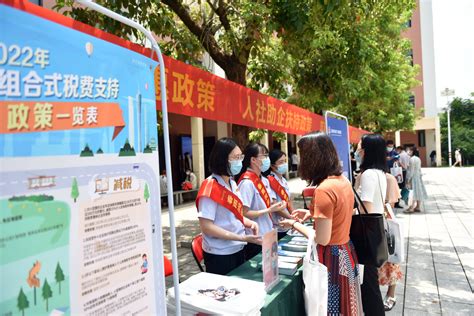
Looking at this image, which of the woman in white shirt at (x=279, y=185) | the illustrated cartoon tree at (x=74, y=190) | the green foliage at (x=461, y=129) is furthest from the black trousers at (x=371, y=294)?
the green foliage at (x=461, y=129)

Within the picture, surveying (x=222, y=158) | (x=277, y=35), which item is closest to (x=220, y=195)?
(x=222, y=158)

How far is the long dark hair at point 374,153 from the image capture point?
3049mm

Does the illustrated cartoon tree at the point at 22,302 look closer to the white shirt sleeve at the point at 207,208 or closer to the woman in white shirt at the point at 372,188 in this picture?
the white shirt sleeve at the point at 207,208

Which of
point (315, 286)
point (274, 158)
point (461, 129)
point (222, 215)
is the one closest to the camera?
point (315, 286)

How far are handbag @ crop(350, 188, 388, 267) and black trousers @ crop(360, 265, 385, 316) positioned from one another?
282 millimetres

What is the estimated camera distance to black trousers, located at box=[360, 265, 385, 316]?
2.57m

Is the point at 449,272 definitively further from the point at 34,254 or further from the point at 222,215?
the point at 34,254

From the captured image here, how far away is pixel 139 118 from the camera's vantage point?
1259mm

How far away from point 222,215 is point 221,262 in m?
0.35

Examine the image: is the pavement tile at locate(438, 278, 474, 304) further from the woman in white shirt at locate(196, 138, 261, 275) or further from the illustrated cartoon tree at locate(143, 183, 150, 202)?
the illustrated cartoon tree at locate(143, 183, 150, 202)

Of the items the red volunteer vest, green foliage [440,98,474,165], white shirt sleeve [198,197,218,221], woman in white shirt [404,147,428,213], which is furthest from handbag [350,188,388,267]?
green foliage [440,98,474,165]

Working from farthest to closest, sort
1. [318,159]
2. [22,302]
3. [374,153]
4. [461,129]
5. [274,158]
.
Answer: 1. [461,129]
2. [274,158]
3. [374,153]
4. [318,159]
5. [22,302]

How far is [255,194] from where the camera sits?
322 cm

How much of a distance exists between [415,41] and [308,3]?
29.8 metres
